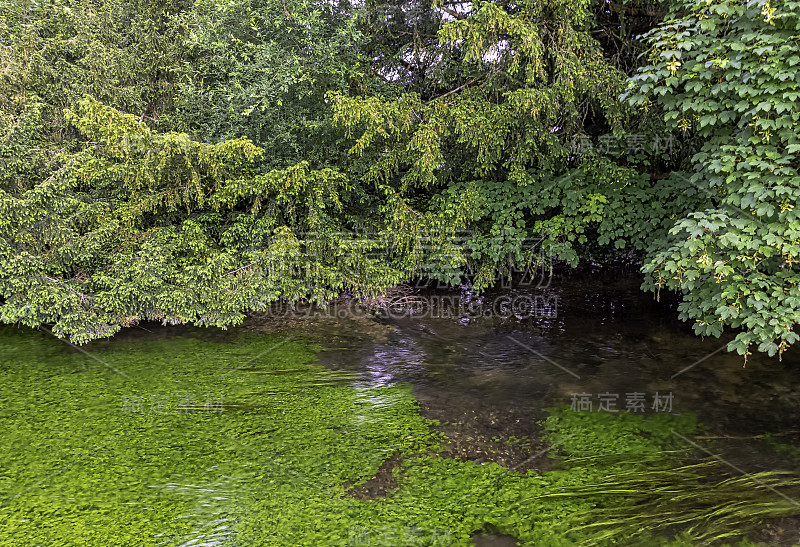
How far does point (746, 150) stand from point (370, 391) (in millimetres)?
5151

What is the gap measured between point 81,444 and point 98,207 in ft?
15.8

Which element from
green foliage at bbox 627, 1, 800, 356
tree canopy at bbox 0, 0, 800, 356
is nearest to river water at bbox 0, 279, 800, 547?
tree canopy at bbox 0, 0, 800, 356

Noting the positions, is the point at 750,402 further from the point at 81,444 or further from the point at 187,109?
the point at 187,109

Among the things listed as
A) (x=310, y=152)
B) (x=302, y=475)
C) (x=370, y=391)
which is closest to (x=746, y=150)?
(x=370, y=391)

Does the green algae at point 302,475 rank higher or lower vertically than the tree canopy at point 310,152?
lower

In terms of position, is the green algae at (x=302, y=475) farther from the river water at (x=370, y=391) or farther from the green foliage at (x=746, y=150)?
the green foliage at (x=746, y=150)

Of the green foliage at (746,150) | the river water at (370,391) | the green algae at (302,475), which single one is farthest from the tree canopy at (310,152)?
the green algae at (302,475)

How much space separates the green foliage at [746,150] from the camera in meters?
5.04

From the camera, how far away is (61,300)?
8.30m

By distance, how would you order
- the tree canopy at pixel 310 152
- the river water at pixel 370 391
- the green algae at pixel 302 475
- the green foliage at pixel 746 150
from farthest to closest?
the tree canopy at pixel 310 152 → the green foliage at pixel 746 150 → the river water at pixel 370 391 → the green algae at pixel 302 475

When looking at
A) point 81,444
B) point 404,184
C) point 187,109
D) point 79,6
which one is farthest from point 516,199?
point 79,6

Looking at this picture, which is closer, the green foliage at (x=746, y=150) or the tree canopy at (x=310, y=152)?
the green foliage at (x=746, y=150)

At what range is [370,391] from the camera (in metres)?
7.05

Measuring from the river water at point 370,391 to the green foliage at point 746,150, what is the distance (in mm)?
1477
